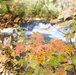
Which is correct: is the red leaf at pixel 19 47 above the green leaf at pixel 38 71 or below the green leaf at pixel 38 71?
above

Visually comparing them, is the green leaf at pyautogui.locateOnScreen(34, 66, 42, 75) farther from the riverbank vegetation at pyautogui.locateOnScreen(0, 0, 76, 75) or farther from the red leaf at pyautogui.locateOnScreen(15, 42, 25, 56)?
the red leaf at pyautogui.locateOnScreen(15, 42, 25, 56)

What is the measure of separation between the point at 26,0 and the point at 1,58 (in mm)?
6564

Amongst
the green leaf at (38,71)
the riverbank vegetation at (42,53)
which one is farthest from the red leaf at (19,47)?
the green leaf at (38,71)

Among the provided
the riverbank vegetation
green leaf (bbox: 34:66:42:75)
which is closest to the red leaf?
the riverbank vegetation

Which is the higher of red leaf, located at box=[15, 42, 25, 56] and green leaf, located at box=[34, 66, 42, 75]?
red leaf, located at box=[15, 42, 25, 56]

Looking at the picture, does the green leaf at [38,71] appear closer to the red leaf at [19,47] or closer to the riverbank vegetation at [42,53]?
the riverbank vegetation at [42,53]

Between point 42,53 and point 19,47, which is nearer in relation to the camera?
point 42,53

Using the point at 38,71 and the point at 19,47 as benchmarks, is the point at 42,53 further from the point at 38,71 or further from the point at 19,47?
the point at 19,47

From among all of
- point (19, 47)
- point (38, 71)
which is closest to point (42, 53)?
point (38, 71)

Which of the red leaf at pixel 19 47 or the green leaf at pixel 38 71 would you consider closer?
the green leaf at pixel 38 71

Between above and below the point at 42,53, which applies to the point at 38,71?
below

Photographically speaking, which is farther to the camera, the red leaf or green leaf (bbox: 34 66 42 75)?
the red leaf

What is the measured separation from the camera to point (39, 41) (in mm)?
1225

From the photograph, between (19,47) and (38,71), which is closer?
(38,71)
